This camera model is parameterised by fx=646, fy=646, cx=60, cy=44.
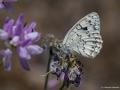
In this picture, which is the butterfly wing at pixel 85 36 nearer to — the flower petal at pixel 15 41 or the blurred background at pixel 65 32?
the flower petal at pixel 15 41

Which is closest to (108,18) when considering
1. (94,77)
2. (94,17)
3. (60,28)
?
(60,28)

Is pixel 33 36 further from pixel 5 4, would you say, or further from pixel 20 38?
pixel 5 4

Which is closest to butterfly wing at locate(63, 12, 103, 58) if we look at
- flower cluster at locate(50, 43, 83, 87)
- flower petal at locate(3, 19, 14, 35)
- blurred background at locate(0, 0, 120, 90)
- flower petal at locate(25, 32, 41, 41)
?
flower cluster at locate(50, 43, 83, 87)

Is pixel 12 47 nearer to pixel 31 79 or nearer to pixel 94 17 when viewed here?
pixel 94 17

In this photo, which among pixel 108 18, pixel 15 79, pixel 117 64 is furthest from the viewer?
pixel 108 18

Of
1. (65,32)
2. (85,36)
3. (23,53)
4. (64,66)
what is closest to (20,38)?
(23,53)

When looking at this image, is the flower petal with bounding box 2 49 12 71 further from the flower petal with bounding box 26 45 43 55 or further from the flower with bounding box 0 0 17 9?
the flower with bounding box 0 0 17 9
